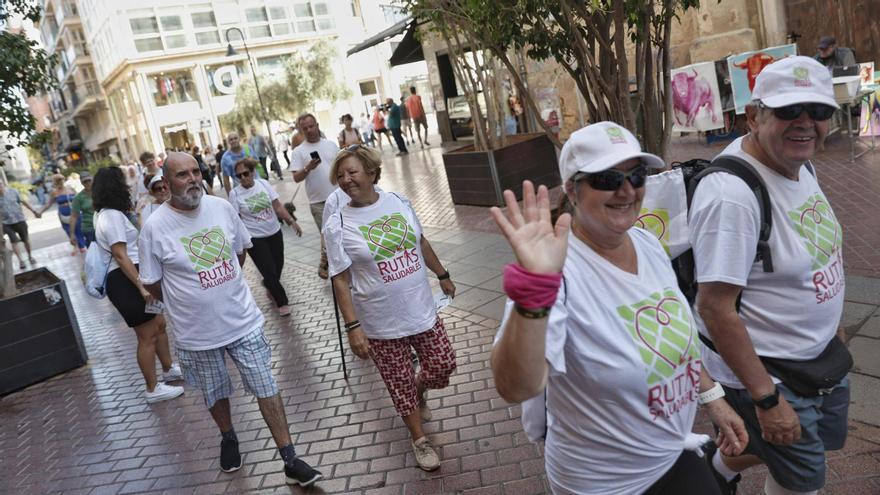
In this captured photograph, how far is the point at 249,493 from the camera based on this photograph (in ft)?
12.8

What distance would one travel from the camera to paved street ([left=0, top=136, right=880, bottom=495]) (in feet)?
11.9

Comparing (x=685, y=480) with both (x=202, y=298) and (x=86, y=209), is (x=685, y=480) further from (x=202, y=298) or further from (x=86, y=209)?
(x=86, y=209)

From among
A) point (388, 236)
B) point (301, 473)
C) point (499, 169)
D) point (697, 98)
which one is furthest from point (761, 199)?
point (697, 98)

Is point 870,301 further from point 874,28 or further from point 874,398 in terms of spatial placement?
point 874,28

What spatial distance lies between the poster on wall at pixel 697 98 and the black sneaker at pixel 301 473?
33.0 feet

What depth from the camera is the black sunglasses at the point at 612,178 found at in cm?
190

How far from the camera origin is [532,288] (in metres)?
1.56

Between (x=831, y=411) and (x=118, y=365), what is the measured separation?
664 cm

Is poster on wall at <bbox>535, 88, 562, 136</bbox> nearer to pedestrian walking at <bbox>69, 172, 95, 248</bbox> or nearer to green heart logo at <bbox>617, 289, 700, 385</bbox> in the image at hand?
pedestrian walking at <bbox>69, 172, 95, 248</bbox>

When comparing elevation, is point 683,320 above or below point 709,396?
Answer: above

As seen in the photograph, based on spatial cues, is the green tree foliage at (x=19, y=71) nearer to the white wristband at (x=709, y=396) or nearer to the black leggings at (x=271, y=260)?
the black leggings at (x=271, y=260)

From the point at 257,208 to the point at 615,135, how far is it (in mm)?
5859

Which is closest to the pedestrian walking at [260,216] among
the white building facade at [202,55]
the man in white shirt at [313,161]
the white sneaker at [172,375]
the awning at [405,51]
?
the man in white shirt at [313,161]

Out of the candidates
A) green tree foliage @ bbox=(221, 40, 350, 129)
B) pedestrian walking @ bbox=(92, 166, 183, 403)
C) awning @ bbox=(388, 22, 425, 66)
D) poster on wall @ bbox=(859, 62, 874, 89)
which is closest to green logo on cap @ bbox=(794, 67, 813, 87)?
pedestrian walking @ bbox=(92, 166, 183, 403)
